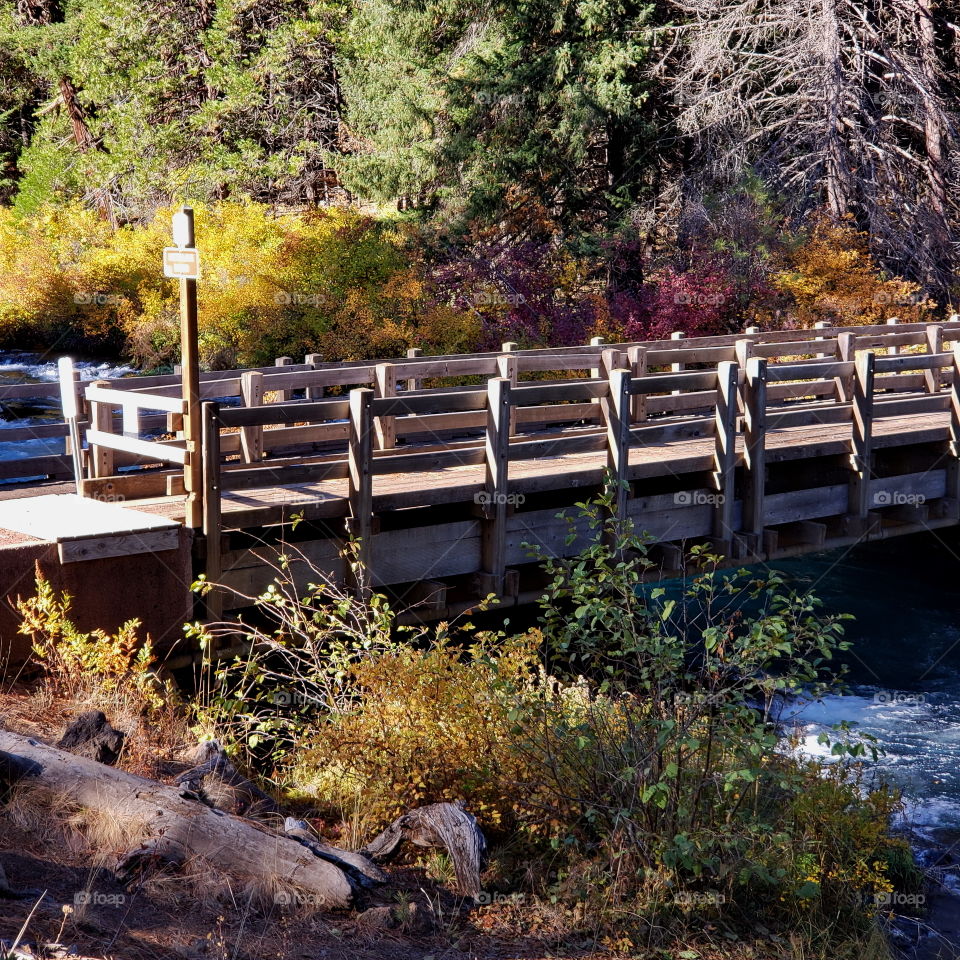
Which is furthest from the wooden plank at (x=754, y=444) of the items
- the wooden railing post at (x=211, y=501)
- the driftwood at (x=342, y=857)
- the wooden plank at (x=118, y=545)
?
the driftwood at (x=342, y=857)

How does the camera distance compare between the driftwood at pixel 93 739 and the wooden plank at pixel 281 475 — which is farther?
the wooden plank at pixel 281 475

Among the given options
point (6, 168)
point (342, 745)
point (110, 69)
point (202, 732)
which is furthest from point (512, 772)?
point (6, 168)

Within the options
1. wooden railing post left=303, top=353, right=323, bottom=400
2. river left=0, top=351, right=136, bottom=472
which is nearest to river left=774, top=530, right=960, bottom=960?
wooden railing post left=303, top=353, right=323, bottom=400

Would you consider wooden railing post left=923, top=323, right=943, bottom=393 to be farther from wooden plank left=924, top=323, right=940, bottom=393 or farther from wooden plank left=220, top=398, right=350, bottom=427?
wooden plank left=220, top=398, right=350, bottom=427

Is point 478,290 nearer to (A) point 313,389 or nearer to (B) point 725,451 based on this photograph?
(A) point 313,389

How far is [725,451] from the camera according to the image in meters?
10.0

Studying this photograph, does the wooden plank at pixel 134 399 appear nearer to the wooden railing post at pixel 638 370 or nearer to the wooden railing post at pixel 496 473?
the wooden railing post at pixel 496 473

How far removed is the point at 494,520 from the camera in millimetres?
8602

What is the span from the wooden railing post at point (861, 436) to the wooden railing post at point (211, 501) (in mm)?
6575

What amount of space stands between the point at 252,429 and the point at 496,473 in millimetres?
2180

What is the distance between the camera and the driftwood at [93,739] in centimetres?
545

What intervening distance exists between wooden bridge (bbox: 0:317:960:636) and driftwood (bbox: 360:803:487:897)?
2083 millimetres

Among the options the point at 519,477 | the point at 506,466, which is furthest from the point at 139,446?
the point at 519,477

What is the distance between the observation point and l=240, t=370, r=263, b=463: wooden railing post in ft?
30.6
